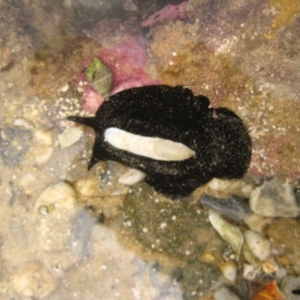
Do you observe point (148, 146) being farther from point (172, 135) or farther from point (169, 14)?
point (169, 14)

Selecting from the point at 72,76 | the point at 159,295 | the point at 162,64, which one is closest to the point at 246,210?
the point at 159,295

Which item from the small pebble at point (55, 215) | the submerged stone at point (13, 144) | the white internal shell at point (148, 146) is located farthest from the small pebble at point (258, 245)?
the submerged stone at point (13, 144)

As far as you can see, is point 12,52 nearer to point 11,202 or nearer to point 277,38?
point 11,202

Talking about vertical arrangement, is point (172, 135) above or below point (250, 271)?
above

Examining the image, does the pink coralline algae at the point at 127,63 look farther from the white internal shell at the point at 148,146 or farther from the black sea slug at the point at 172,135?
the white internal shell at the point at 148,146

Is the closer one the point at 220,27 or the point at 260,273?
the point at 220,27

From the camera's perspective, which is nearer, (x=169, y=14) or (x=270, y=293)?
(x=169, y=14)

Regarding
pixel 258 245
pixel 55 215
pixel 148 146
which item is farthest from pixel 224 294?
pixel 55 215

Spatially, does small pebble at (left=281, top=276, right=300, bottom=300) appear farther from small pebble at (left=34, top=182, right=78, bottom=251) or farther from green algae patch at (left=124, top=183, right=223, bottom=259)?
small pebble at (left=34, top=182, right=78, bottom=251)
